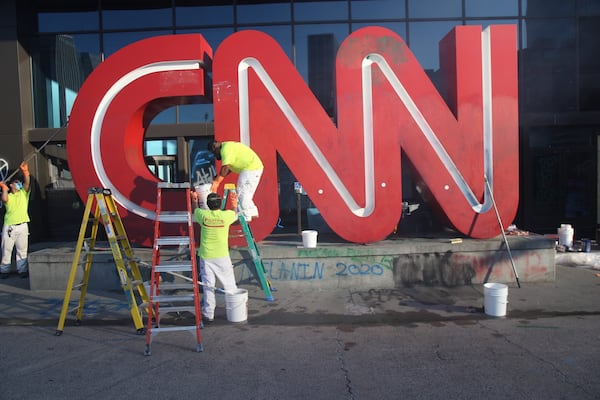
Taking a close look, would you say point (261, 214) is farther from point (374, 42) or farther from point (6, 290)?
point (6, 290)

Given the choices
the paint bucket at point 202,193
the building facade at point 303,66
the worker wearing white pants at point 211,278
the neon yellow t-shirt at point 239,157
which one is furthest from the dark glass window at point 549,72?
the worker wearing white pants at point 211,278

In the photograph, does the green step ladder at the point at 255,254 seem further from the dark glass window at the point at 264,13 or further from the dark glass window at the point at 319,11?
the dark glass window at the point at 319,11

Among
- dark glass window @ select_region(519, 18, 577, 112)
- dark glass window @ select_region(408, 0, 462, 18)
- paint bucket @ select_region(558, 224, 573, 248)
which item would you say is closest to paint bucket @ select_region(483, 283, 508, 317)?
paint bucket @ select_region(558, 224, 573, 248)

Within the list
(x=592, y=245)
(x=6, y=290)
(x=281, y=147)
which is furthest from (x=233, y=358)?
(x=592, y=245)

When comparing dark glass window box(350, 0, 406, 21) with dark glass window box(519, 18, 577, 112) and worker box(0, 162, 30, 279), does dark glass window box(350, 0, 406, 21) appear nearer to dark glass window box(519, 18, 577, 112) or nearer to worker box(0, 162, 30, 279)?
dark glass window box(519, 18, 577, 112)

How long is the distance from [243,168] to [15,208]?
174 inches

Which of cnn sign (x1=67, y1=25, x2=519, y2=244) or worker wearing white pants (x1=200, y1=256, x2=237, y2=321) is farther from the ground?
cnn sign (x1=67, y1=25, x2=519, y2=244)

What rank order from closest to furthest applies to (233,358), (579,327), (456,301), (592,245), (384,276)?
(233,358) < (579,327) < (456,301) < (384,276) < (592,245)

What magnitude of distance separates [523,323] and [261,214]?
4.12 metres

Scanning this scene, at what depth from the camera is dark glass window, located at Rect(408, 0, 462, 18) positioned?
1101 cm

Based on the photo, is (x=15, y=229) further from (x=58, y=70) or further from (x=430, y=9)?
(x=430, y=9)

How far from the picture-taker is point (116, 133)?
752cm

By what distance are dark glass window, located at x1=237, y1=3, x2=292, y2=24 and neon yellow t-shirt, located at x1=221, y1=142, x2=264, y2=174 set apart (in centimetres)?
523

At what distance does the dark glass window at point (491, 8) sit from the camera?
1105 centimetres
